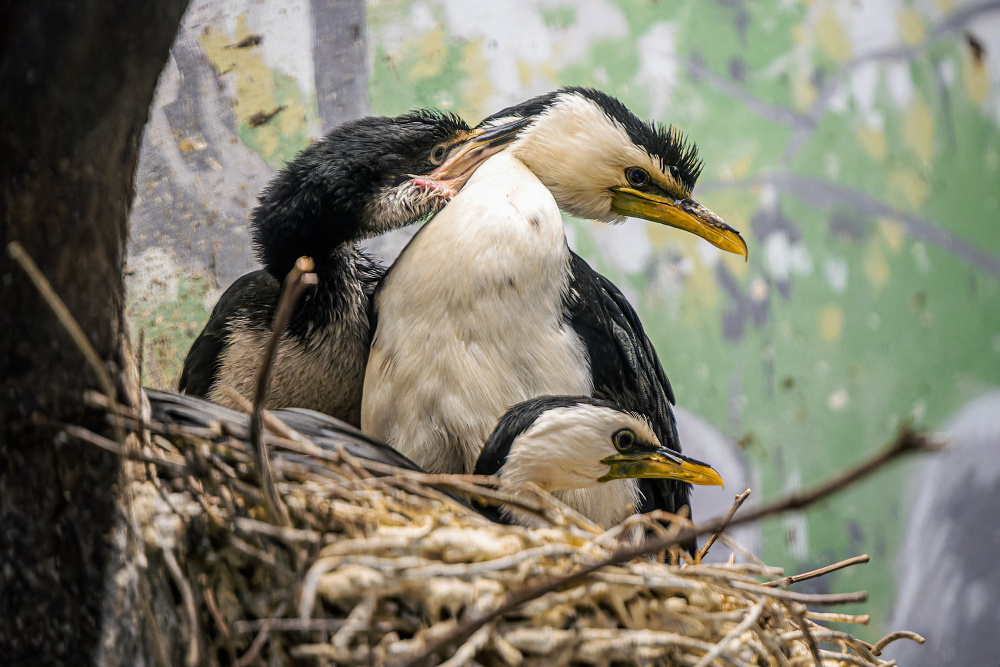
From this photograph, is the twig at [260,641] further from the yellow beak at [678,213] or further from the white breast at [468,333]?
the yellow beak at [678,213]

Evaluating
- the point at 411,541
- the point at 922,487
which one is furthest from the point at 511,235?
the point at 922,487

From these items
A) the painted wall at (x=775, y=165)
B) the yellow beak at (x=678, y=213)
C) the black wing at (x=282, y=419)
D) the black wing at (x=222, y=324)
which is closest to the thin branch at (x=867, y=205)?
the painted wall at (x=775, y=165)

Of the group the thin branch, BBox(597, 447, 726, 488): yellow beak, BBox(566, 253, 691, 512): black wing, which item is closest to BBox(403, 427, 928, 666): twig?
BBox(597, 447, 726, 488): yellow beak

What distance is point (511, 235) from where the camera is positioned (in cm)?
92

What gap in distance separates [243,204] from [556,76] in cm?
67

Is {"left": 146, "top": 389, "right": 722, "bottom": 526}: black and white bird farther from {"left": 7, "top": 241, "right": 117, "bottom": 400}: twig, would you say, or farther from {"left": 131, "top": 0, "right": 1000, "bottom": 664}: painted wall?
{"left": 131, "top": 0, "right": 1000, "bottom": 664}: painted wall

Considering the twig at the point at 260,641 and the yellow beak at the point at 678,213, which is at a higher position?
the yellow beak at the point at 678,213

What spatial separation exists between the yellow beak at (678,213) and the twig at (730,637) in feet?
1.73

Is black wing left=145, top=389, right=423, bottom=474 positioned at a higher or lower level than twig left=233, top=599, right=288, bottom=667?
higher

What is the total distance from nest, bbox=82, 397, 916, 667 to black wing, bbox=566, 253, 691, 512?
38 cm

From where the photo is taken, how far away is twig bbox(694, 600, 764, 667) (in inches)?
23.3

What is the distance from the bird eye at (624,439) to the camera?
85 cm

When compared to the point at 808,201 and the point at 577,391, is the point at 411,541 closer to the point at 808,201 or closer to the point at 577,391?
the point at 577,391

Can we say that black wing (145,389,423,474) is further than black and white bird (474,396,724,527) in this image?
No
